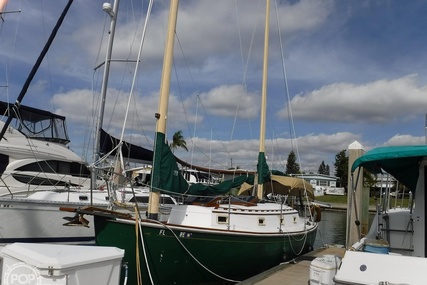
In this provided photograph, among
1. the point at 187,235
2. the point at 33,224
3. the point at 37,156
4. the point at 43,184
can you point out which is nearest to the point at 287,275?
the point at 187,235

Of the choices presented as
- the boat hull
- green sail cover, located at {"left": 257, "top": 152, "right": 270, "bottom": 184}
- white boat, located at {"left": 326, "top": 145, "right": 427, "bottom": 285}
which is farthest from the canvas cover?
the boat hull

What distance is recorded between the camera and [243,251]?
9.45 metres

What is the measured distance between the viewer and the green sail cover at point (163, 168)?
8781 mm

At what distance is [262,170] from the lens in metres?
13.5

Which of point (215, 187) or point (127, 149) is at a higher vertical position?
point (127, 149)

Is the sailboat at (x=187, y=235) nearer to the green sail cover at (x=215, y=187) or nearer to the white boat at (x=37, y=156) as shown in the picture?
the green sail cover at (x=215, y=187)

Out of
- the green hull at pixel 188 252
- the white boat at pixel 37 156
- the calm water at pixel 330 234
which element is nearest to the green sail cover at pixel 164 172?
the green hull at pixel 188 252

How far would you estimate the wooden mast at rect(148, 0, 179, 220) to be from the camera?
873 centimetres

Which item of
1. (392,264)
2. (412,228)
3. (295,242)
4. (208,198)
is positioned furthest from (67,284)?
(295,242)

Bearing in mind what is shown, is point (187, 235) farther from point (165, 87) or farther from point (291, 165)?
point (291, 165)

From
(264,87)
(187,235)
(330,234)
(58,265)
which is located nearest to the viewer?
(58,265)

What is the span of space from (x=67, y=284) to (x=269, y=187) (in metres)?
11.2

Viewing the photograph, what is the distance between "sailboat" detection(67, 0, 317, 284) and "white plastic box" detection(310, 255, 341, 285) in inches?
104

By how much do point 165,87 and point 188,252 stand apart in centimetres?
361
